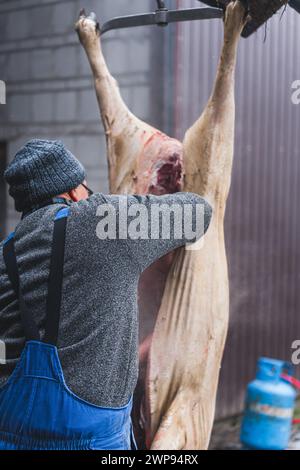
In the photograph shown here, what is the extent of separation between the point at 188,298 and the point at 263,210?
2.58 metres

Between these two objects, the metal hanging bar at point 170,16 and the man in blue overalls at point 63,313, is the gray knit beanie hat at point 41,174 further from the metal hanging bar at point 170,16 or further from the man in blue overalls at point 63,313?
the metal hanging bar at point 170,16

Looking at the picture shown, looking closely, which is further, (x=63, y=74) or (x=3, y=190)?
(x=3, y=190)

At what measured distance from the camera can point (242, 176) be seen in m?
4.34

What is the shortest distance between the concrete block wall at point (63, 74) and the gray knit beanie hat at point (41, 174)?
2.26m

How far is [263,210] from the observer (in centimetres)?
447

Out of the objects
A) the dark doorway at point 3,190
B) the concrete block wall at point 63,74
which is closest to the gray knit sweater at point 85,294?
the concrete block wall at point 63,74

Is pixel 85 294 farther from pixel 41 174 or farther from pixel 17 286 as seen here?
pixel 41 174

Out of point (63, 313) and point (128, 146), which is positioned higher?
point (128, 146)

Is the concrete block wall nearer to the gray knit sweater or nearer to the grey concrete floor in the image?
the grey concrete floor

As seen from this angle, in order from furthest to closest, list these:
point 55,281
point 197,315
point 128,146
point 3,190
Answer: point 3,190 → point 128,146 → point 197,315 → point 55,281

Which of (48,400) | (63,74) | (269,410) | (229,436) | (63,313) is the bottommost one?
(229,436)

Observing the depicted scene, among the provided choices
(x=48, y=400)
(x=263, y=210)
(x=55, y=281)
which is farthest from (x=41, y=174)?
(x=263, y=210)

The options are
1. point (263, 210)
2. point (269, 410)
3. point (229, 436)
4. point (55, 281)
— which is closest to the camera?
point (55, 281)

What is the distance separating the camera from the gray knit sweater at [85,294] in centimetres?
146
